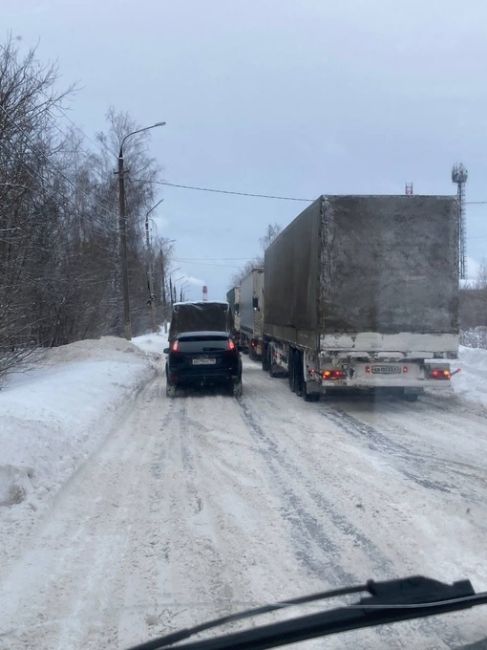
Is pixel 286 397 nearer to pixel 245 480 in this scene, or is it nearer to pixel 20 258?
pixel 20 258

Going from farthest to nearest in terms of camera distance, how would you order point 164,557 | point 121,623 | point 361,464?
point 361,464 → point 164,557 → point 121,623

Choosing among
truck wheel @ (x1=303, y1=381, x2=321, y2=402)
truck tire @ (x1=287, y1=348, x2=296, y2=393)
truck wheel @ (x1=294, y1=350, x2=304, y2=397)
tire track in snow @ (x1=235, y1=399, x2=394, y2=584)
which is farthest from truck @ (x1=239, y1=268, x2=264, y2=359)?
tire track in snow @ (x1=235, y1=399, x2=394, y2=584)

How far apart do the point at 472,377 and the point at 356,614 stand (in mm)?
14704

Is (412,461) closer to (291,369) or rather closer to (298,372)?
(298,372)

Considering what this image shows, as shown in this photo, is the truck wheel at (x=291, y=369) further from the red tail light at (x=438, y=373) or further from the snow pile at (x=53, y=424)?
the red tail light at (x=438, y=373)

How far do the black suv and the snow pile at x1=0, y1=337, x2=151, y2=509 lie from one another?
1143mm

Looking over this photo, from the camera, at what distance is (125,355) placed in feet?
81.6

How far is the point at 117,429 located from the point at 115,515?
4827mm

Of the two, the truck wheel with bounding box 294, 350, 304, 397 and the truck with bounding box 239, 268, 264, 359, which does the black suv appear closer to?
the truck wheel with bounding box 294, 350, 304, 397

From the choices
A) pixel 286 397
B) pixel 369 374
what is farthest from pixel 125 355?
pixel 369 374

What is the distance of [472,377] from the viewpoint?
1686cm

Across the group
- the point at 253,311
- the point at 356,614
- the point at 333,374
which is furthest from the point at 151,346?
the point at 356,614

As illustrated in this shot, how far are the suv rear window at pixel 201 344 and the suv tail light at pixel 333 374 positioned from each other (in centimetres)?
355

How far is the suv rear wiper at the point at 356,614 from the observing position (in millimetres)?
2814
